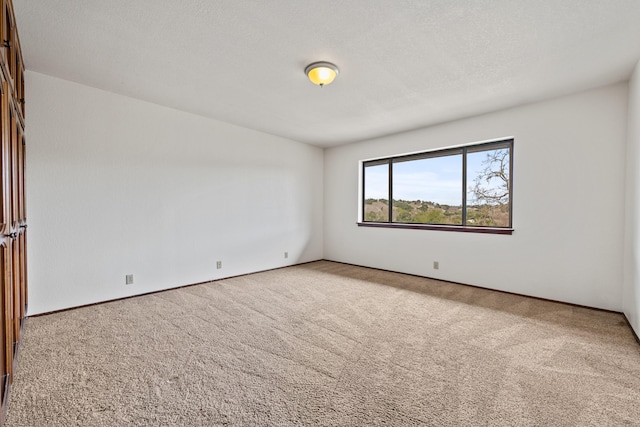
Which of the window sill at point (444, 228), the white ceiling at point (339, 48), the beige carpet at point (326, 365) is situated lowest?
the beige carpet at point (326, 365)

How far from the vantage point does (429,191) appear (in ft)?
15.0

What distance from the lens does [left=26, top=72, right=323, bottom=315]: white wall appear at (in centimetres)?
285

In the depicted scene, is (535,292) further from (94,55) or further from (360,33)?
(94,55)

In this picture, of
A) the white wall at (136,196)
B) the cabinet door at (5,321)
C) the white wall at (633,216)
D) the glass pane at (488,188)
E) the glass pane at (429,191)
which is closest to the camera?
the cabinet door at (5,321)

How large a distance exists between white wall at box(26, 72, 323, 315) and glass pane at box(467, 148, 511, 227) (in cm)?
306

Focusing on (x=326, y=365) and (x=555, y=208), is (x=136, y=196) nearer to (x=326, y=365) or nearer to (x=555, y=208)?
(x=326, y=365)

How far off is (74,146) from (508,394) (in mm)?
4295

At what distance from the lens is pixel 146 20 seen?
6.55 ft

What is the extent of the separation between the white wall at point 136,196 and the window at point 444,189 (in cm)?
182

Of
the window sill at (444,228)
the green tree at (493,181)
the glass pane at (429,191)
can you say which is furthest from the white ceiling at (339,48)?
the window sill at (444,228)

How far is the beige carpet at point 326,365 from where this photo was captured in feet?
4.94

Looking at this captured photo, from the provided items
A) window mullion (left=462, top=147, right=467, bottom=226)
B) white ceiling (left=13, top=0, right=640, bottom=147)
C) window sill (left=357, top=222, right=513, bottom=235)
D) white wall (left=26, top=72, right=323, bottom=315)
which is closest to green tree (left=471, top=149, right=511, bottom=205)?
window mullion (left=462, top=147, right=467, bottom=226)

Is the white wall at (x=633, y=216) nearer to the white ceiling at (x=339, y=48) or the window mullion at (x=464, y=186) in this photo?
the white ceiling at (x=339, y=48)

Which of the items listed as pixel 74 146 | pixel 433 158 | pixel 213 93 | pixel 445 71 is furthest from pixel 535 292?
pixel 74 146
